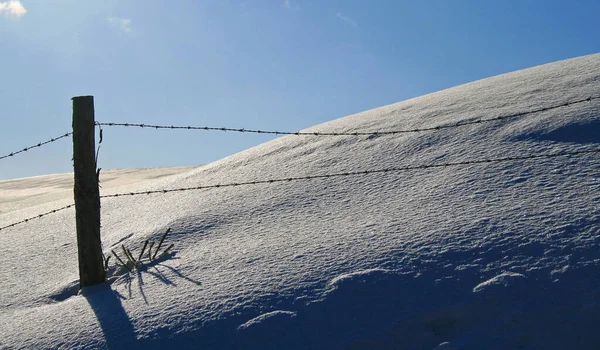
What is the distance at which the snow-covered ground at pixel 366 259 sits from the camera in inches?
125

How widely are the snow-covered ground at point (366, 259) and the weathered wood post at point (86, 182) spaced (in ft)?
1.16

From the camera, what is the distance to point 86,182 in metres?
4.37

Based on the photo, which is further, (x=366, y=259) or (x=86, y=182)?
(x=86, y=182)

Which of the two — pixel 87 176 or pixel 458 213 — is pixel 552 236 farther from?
pixel 87 176

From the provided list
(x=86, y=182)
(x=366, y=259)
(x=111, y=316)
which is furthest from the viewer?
(x=86, y=182)

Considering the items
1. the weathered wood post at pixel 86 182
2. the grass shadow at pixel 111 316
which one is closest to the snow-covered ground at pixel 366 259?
the grass shadow at pixel 111 316

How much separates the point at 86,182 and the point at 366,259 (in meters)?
2.26

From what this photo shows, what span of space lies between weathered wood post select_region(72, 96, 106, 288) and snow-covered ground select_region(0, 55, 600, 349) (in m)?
A: 0.35

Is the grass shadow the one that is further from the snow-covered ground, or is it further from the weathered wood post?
the weathered wood post

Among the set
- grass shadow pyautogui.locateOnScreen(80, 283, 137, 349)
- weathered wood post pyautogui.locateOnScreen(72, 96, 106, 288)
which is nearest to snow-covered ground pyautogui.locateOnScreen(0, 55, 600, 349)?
grass shadow pyautogui.locateOnScreen(80, 283, 137, 349)

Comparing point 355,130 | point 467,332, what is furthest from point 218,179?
point 467,332

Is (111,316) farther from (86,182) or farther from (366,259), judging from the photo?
(366,259)

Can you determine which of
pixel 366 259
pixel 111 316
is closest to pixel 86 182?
pixel 111 316

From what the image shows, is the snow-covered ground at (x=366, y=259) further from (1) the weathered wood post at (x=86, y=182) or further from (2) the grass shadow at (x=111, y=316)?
(1) the weathered wood post at (x=86, y=182)
